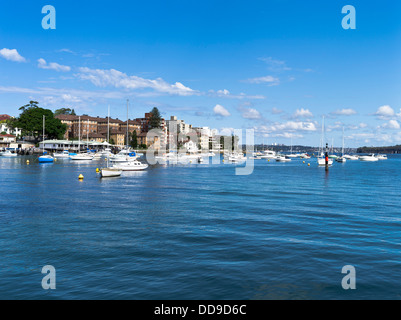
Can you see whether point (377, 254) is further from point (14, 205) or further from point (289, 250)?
point (14, 205)

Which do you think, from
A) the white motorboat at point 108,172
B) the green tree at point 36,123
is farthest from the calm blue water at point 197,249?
the green tree at point 36,123

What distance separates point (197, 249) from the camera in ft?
64.0

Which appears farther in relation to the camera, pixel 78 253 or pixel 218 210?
pixel 218 210

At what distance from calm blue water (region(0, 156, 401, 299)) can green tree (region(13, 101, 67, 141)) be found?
148549 mm

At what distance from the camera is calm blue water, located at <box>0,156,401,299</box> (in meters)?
14.2

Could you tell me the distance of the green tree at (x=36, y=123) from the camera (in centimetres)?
17000

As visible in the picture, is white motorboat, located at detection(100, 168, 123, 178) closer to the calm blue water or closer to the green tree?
the calm blue water

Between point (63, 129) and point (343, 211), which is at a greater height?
point (63, 129)

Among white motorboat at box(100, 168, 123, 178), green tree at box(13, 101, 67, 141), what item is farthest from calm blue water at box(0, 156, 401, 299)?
green tree at box(13, 101, 67, 141)

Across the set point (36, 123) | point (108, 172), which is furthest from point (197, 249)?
point (36, 123)

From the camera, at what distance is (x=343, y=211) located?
105 ft

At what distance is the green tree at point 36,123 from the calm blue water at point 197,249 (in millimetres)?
148549
